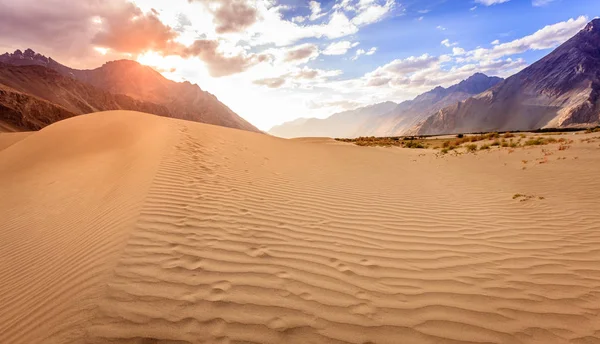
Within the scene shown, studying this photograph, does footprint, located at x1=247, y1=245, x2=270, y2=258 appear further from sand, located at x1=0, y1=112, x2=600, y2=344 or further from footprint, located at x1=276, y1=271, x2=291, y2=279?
footprint, located at x1=276, y1=271, x2=291, y2=279

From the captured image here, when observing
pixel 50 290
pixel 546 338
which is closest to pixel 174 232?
pixel 50 290

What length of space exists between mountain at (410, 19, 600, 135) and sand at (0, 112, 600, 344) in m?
162

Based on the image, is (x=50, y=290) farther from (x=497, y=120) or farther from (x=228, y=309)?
(x=497, y=120)

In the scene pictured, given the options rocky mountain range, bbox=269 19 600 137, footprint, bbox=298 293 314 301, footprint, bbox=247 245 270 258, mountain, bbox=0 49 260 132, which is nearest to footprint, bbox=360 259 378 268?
footprint, bbox=298 293 314 301

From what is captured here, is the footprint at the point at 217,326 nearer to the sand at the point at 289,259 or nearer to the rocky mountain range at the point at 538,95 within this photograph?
the sand at the point at 289,259

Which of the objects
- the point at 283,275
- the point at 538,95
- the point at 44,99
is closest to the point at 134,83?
the point at 44,99

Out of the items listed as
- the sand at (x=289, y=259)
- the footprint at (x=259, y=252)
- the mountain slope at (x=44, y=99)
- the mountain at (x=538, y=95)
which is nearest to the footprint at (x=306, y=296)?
the sand at (x=289, y=259)

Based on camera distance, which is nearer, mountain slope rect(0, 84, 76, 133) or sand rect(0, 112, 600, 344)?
sand rect(0, 112, 600, 344)

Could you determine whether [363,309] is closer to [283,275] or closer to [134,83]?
[283,275]

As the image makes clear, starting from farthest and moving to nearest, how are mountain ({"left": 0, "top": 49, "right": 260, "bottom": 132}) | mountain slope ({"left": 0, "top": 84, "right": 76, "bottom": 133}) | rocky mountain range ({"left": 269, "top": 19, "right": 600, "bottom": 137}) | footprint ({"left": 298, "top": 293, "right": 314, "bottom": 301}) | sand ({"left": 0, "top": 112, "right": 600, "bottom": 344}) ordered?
mountain ({"left": 0, "top": 49, "right": 260, "bottom": 132}), rocky mountain range ({"left": 269, "top": 19, "right": 600, "bottom": 137}), mountain slope ({"left": 0, "top": 84, "right": 76, "bottom": 133}), footprint ({"left": 298, "top": 293, "right": 314, "bottom": 301}), sand ({"left": 0, "top": 112, "right": 600, "bottom": 344})

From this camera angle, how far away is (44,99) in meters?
59.5

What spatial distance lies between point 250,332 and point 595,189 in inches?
326

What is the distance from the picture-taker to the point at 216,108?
614 ft

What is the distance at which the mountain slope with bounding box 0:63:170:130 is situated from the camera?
43719mm
